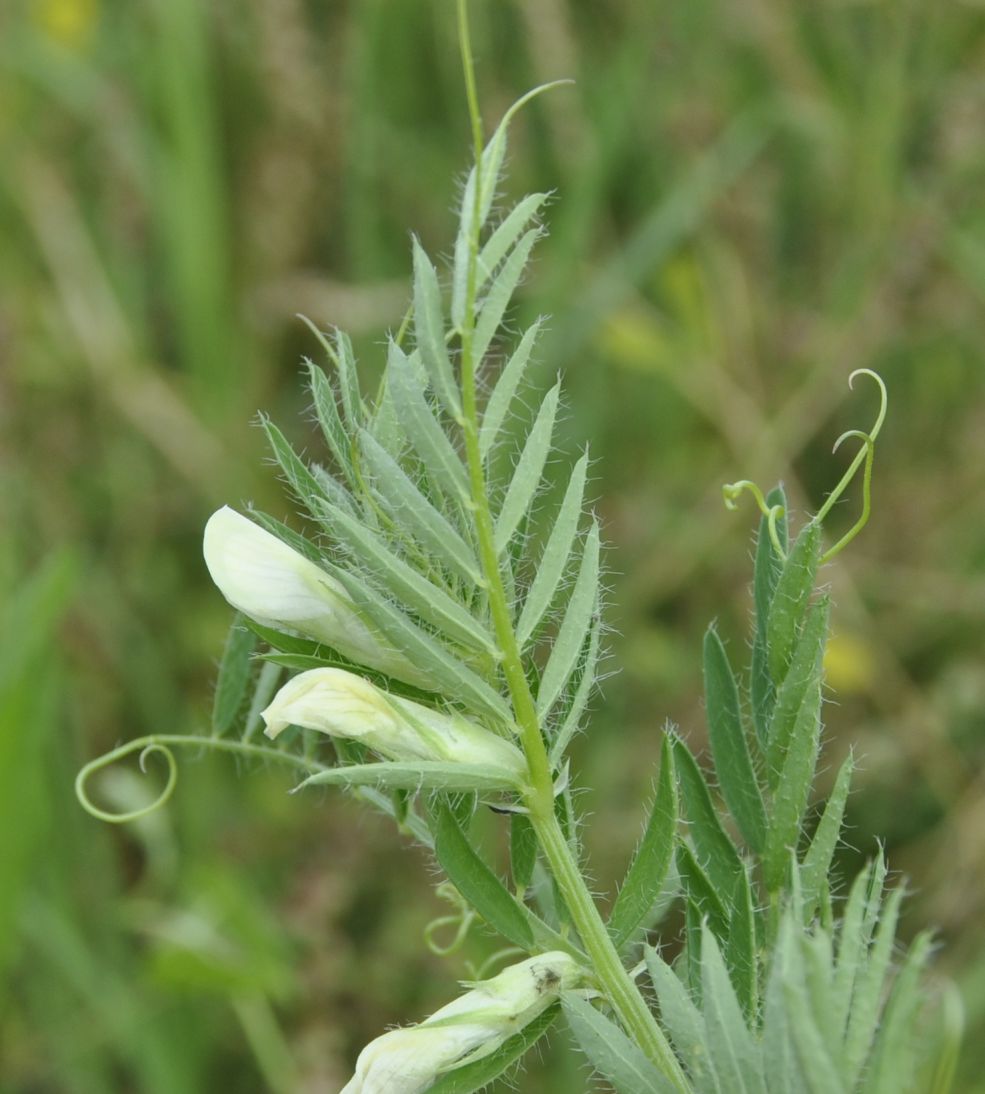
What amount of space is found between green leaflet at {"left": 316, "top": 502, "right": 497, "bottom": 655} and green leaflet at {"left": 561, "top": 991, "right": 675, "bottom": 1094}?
A: 0.13 meters

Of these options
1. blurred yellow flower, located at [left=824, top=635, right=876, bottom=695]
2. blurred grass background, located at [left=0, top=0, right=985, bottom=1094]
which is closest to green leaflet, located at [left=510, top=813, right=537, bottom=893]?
blurred grass background, located at [left=0, top=0, right=985, bottom=1094]

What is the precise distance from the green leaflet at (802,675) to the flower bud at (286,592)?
0.43 feet

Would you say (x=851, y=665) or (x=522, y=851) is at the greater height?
(x=522, y=851)

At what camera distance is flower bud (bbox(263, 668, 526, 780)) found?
0.46 metres

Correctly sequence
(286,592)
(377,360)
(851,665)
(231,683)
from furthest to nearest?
(377,360) → (851,665) → (231,683) → (286,592)

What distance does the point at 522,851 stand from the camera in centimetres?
53

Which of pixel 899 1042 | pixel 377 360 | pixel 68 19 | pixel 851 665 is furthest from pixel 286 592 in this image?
pixel 68 19

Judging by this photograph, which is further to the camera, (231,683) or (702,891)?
(231,683)

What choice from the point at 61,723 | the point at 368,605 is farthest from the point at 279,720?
the point at 61,723

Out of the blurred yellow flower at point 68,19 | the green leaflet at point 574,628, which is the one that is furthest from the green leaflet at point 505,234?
the blurred yellow flower at point 68,19

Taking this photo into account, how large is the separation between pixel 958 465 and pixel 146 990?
1.30 m

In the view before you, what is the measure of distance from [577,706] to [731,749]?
96 millimetres

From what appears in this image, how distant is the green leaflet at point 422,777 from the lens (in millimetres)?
432

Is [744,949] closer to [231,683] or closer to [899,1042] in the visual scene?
[899,1042]
